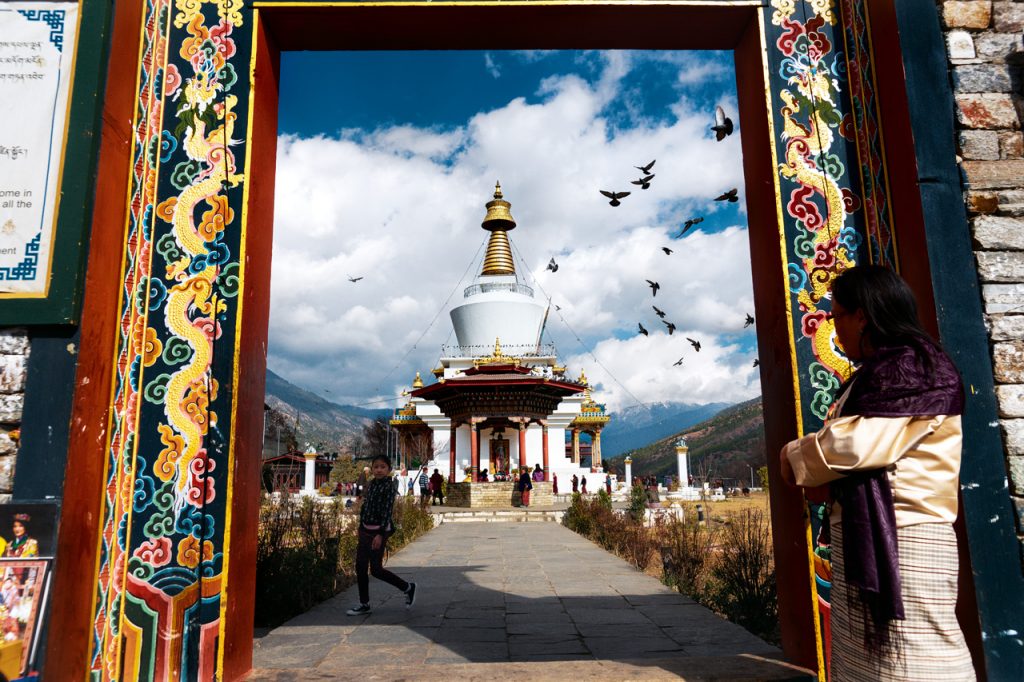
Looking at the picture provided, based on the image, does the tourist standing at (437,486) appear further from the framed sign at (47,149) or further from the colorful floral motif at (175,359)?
the framed sign at (47,149)

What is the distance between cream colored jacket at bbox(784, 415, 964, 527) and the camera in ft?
6.63

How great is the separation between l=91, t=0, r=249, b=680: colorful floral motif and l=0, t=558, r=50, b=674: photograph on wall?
362 mm

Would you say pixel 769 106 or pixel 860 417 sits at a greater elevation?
pixel 769 106

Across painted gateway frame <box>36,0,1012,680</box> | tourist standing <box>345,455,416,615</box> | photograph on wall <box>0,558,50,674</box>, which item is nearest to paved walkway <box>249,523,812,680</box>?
tourist standing <box>345,455,416,615</box>

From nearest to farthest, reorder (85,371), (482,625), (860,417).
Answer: (860,417), (85,371), (482,625)

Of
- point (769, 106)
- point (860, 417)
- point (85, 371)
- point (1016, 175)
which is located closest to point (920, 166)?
point (1016, 175)

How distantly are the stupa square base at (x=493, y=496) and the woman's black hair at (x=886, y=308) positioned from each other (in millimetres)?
21510

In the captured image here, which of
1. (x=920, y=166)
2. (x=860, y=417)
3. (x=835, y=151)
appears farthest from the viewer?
(x=835, y=151)

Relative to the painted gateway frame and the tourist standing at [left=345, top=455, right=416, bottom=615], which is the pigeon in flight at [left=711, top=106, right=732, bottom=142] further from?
the tourist standing at [left=345, top=455, right=416, bottom=615]

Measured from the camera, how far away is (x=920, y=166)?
3.49 m

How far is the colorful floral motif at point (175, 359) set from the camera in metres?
3.32

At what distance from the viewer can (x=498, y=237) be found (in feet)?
119

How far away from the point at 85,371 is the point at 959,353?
4.15 m

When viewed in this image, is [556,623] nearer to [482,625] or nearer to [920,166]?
[482,625]
